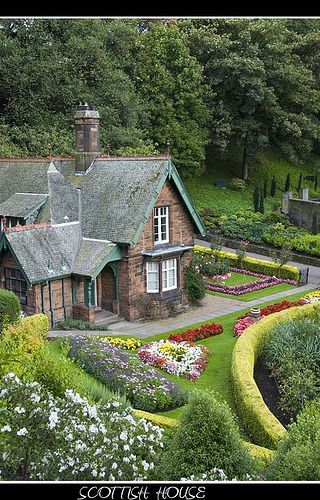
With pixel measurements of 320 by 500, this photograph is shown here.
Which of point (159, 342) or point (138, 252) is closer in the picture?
point (159, 342)

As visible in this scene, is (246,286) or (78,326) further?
(246,286)

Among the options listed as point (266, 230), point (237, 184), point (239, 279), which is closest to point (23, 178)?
point (239, 279)

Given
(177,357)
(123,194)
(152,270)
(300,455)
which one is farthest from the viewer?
(123,194)

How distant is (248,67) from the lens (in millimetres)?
51562

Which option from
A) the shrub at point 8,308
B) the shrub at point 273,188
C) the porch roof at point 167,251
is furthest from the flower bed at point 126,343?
the shrub at point 273,188

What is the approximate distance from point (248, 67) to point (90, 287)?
1242 inches

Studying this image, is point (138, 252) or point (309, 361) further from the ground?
point (138, 252)

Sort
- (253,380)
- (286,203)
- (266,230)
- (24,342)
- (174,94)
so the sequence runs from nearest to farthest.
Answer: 1. (24,342)
2. (253,380)
3. (266,230)
4. (286,203)
5. (174,94)

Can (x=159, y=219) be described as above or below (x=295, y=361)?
above

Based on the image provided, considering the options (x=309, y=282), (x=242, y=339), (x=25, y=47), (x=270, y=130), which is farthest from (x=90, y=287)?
(x=270, y=130)

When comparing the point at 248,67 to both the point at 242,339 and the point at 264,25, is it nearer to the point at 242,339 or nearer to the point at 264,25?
the point at 264,25

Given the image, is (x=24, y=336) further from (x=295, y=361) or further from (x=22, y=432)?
(x=22, y=432)

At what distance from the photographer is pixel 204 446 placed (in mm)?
11133

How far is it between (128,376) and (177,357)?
3667 millimetres
